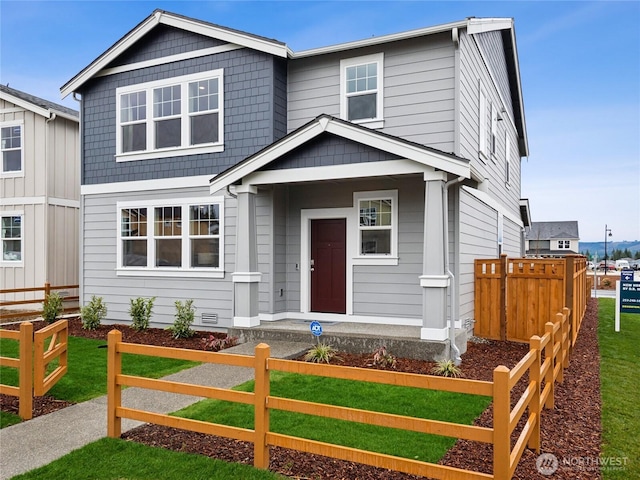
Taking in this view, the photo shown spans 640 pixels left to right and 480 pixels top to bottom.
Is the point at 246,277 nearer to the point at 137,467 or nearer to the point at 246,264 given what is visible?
the point at 246,264

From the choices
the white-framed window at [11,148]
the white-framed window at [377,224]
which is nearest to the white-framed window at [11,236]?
the white-framed window at [11,148]

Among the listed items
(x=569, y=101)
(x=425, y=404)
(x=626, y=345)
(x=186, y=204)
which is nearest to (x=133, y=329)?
(x=186, y=204)

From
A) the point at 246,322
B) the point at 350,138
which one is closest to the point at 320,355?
the point at 246,322

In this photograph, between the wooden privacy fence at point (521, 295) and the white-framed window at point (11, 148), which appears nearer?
the wooden privacy fence at point (521, 295)

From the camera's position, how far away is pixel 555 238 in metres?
68.0

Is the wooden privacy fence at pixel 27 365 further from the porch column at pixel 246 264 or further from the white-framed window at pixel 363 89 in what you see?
the white-framed window at pixel 363 89

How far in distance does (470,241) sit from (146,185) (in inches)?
308

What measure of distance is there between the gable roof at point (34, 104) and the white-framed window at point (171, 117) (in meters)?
4.18

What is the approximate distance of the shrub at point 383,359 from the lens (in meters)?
7.53

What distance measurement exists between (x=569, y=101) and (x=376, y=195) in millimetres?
25206

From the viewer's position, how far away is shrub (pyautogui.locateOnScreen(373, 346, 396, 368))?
753cm

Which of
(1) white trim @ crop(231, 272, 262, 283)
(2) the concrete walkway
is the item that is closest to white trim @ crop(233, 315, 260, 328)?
(1) white trim @ crop(231, 272, 262, 283)

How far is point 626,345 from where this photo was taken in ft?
32.3

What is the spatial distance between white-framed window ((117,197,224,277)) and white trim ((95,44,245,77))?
11.1 feet
